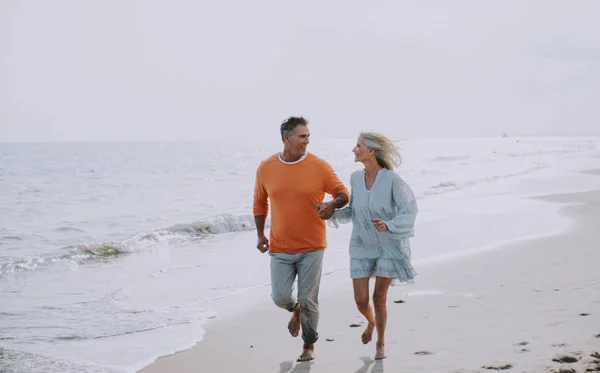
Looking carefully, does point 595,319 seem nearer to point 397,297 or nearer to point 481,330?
point 481,330

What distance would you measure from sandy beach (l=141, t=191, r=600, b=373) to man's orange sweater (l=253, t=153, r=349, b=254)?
1037 millimetres

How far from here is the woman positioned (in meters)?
5.52

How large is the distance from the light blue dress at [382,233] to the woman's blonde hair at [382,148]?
7cm

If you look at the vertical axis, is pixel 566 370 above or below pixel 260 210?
below

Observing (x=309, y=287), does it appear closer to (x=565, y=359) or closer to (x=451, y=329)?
(x=451, y=329)

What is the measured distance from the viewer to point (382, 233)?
5.55 metres

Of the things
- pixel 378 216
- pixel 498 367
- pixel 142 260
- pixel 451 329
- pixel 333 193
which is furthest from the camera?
pixel 142 260

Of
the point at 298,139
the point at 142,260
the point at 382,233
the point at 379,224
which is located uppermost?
the point at 298,139

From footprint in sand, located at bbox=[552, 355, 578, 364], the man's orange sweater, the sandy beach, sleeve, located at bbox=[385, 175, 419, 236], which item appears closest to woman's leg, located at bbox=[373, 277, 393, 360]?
the sandy beach

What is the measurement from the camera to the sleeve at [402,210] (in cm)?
536

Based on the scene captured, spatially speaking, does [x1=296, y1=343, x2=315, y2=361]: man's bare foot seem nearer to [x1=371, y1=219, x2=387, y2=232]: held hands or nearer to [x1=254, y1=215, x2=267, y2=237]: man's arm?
[x1=254, y1=215, x2=267, y2=237]: man's arm

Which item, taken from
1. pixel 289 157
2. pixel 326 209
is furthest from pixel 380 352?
pixel 289 157

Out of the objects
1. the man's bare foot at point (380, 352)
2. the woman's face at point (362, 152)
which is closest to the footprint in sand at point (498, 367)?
the man's bare foot at point (380, 352)

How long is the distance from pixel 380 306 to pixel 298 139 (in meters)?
1.49
